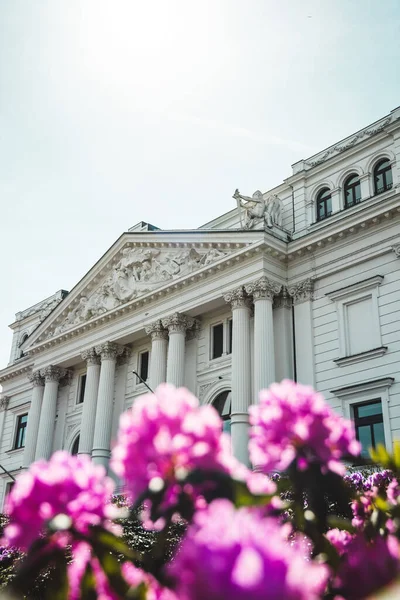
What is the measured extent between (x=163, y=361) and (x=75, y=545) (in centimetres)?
3055

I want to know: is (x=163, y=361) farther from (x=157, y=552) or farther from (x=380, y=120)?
(x=157, y=552)

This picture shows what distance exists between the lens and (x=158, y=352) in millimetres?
33781

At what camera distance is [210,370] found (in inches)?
1277

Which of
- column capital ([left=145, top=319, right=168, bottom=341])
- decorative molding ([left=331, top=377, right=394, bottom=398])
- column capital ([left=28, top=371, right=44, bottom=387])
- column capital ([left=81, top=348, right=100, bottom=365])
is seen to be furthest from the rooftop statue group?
column capital ([left=28, top=371, right=44, bottom=387])

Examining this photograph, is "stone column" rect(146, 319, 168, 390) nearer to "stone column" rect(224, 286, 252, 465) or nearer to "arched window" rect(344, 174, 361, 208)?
"stone column" rect(224, 286, 252, 465)

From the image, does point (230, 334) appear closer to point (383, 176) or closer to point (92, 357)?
point (92, 357)

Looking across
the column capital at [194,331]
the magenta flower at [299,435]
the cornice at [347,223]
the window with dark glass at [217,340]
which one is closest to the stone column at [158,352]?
the column capital at [194,331]

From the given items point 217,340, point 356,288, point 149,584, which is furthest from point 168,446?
point 217,340

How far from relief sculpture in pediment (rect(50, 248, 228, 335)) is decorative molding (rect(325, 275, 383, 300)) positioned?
595 centimetres

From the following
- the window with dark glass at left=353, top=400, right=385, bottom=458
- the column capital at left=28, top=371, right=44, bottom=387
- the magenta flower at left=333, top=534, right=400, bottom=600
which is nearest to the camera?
the magenta flower at left=333, top=534, right=400, bottom=600

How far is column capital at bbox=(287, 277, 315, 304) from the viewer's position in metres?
29.5

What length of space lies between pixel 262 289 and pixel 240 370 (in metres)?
3.75

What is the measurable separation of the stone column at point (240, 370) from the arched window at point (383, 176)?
7.70 metres

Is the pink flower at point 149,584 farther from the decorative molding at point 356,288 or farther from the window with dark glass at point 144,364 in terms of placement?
the window with dark glass at point 144,364
